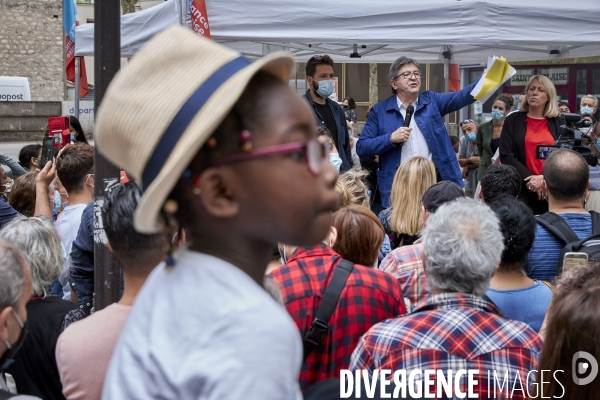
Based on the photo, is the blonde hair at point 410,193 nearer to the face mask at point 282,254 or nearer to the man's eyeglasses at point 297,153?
the face mask at point 282,254

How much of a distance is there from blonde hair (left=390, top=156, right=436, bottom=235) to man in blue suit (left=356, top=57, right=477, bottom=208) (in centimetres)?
144

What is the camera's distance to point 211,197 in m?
1.12

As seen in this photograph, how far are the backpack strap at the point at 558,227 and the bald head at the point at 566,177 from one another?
250 mm

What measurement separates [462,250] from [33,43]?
32.3 m

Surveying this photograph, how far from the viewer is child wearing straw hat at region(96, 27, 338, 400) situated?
1031 mm

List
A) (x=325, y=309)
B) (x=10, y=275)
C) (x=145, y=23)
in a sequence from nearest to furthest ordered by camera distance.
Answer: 1. (x=10, y=275)
2. (x=325, y=309)
3. (x=145, y=23)

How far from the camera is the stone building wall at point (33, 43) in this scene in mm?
31516

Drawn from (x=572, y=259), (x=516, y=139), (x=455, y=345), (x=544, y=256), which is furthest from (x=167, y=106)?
(x=516, y=139)

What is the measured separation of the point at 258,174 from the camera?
1.11 metres

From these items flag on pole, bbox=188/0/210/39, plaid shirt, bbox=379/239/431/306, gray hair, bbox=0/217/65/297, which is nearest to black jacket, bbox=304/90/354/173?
flag on pole, bbox=188/0/210/39

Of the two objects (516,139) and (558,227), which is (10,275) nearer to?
(558,227)

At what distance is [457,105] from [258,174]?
211 inches

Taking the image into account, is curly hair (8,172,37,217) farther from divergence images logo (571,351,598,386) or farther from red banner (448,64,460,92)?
red banner (448,64,460,92)

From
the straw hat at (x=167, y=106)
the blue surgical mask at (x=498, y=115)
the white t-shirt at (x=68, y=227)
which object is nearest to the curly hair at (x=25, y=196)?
the white t-shirt at (x=68, y=227)
